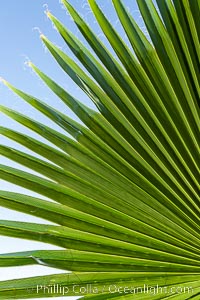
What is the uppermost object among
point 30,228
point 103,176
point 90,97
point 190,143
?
point 90,97

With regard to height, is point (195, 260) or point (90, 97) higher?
point (90, 97)

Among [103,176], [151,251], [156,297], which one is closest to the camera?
[156,297]

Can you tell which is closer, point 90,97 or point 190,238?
point 190,238

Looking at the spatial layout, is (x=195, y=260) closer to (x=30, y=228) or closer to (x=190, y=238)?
(x=190, y=238)

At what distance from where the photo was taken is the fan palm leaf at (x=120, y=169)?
1535mm

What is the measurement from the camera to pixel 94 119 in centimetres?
177

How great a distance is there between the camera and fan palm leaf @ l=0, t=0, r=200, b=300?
154 cm

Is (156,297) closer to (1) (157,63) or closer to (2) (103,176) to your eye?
(2) (103,176)

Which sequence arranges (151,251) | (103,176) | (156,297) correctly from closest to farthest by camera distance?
(156,297) → (151,251) → (103,176)

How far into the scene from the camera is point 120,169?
5.71 feet

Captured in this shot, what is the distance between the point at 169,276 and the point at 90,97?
0.69 metres

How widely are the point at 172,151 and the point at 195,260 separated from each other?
39cm

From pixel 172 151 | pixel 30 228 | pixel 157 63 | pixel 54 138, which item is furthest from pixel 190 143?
pixel 30 228

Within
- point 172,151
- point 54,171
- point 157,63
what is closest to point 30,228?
point 54,171
